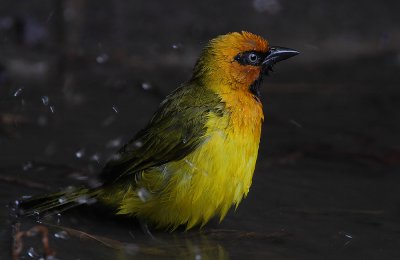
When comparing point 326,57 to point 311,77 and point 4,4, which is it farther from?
point 4,4

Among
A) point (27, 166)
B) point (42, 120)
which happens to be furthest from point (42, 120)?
point (27, 166)

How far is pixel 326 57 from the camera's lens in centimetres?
862

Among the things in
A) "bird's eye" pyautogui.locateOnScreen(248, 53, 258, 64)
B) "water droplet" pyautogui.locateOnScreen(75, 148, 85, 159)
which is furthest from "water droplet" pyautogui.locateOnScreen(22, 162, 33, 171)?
"bird's eye" pyautogui.locateOnScreen(248, 53, 258, 64)

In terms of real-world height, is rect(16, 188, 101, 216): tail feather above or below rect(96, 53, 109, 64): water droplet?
below

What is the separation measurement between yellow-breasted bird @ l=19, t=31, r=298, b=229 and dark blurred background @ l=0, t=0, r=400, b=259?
0.13m

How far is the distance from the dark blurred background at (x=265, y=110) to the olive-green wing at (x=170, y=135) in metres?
0.27

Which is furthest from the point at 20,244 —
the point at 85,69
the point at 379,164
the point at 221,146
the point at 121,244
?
the point at 85,69

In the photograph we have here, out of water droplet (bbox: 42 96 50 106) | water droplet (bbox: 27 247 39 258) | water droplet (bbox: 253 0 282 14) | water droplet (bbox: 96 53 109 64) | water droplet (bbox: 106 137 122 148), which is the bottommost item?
water droplet (bbox: 27 247 39 258)

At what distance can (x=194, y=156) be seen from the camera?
4238mm

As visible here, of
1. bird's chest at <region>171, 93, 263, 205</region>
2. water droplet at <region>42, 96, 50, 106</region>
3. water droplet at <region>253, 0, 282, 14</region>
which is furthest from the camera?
water droplet at <region>253, 0, 282, 14</region>

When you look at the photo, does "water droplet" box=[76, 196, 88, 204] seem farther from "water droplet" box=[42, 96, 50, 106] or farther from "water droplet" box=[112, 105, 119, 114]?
"water droplet" box=[42, 96, 50, 106]

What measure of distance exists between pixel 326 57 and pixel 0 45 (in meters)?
3.06

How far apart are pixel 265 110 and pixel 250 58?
206 cm

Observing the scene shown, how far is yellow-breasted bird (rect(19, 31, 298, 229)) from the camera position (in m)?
4.19
